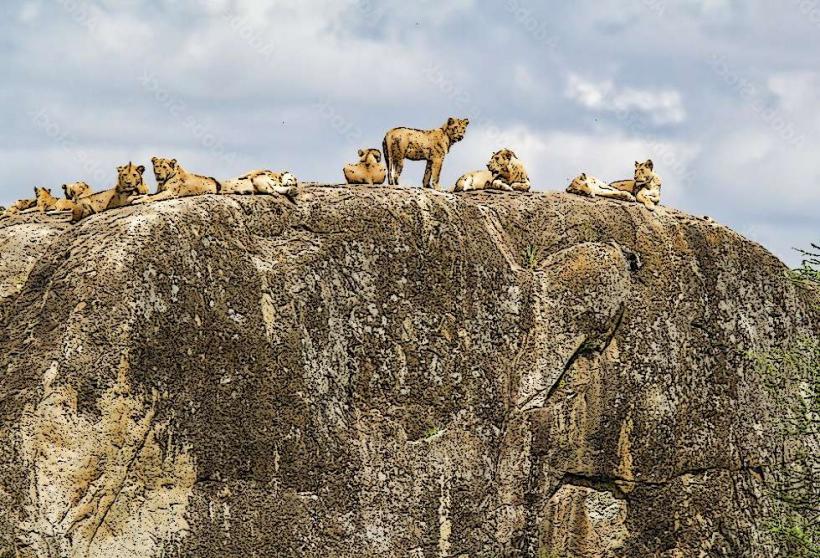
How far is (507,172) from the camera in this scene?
19.5 metres

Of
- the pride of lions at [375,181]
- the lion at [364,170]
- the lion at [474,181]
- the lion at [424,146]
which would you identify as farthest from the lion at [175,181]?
the lion at [474,181]

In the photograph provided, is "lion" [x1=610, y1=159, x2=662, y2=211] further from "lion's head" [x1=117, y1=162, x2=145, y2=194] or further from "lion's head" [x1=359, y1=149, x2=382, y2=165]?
"lion's head" [x1=117, y1=162, x2=145, y2=194]

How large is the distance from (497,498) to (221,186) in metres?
5.37

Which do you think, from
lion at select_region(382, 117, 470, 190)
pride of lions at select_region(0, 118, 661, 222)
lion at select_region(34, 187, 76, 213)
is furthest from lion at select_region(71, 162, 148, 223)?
lion at select_region(382, 117, 470, 190)

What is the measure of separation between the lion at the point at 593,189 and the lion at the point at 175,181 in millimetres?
5872

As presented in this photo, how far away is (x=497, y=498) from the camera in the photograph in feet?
57.4

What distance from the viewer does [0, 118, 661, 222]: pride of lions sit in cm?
1648

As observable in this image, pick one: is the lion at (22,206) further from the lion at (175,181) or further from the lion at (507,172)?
the lion at (507,172)

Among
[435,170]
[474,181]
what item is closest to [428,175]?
[435,170]

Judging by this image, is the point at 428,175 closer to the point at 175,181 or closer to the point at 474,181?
the point at 474,181

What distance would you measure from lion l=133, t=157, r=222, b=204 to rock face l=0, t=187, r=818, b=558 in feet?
2.42

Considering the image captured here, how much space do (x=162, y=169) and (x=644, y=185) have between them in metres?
7.71

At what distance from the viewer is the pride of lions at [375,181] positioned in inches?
649

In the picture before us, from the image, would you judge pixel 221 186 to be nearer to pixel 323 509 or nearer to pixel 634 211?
pixel 323 509
